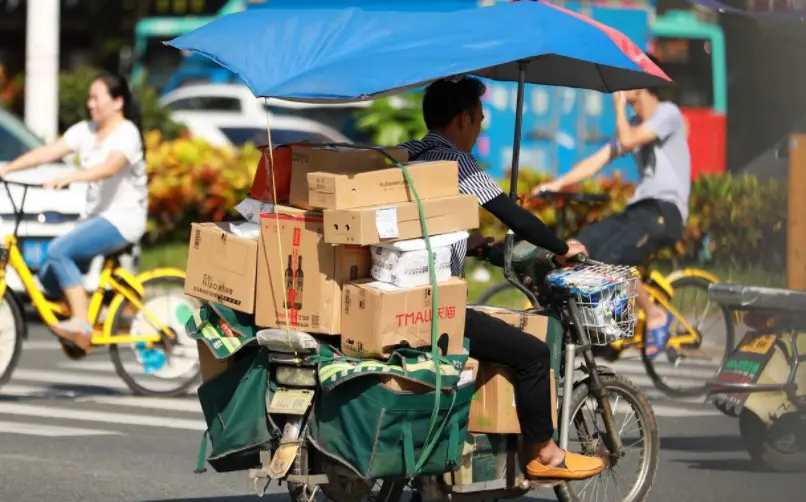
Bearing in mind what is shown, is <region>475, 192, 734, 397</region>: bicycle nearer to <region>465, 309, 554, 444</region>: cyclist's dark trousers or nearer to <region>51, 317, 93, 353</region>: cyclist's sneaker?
<region>51, 317, 93, 353</region>: cyclist's sneaker

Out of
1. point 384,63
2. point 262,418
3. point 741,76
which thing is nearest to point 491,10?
point 384,63

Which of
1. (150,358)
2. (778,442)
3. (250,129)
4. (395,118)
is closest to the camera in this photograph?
(778,442)

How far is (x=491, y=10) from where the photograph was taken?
18.5ft

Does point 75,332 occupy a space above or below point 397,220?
below

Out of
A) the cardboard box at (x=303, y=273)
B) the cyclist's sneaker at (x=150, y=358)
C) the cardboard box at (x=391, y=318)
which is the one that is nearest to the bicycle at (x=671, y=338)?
the cyclist's sneaker at (x=150, y=358)

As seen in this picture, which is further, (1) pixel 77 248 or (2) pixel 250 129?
(2) pixel 250 129

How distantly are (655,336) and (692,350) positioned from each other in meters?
0.35

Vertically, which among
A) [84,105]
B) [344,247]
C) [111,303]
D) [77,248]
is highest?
[84,105]

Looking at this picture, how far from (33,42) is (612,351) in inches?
359

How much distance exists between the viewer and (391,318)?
207 inches

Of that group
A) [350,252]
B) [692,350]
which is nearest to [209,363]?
[350,252]

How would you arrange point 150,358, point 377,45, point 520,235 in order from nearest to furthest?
point 377,45 → point 520,235 → point 150,358

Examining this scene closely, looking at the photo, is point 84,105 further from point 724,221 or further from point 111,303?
point 111,303

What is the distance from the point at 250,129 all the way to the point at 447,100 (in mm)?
16910
